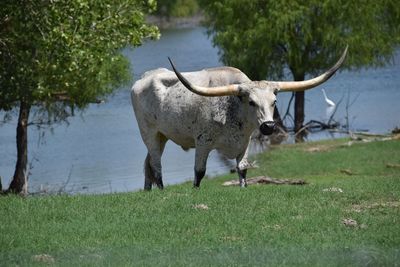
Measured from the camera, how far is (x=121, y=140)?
35188 mm

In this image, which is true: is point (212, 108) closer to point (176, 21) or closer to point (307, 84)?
point (307, 84)

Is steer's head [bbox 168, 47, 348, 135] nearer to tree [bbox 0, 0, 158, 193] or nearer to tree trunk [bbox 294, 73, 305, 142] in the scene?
tree [bbox 0, 0, 158, 193]

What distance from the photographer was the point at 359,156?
25.5 m

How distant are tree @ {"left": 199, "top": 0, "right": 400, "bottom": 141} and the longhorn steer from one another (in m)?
16.5

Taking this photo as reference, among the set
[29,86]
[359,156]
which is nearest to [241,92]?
[29,86]

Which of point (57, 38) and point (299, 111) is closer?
point (57, 38)

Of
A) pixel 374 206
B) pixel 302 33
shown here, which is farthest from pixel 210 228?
pixel 302 33

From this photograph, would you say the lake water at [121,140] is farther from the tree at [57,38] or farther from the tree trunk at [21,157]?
the tree at [57,38]

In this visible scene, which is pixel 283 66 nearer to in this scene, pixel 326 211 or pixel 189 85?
pixel 189 85

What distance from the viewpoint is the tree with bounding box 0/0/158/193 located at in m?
18.1

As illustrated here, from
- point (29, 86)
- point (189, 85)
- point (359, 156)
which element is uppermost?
point (189, 85)

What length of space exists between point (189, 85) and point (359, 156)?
470 inches

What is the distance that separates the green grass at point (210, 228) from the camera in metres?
9.58

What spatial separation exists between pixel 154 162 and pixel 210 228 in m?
5.35
